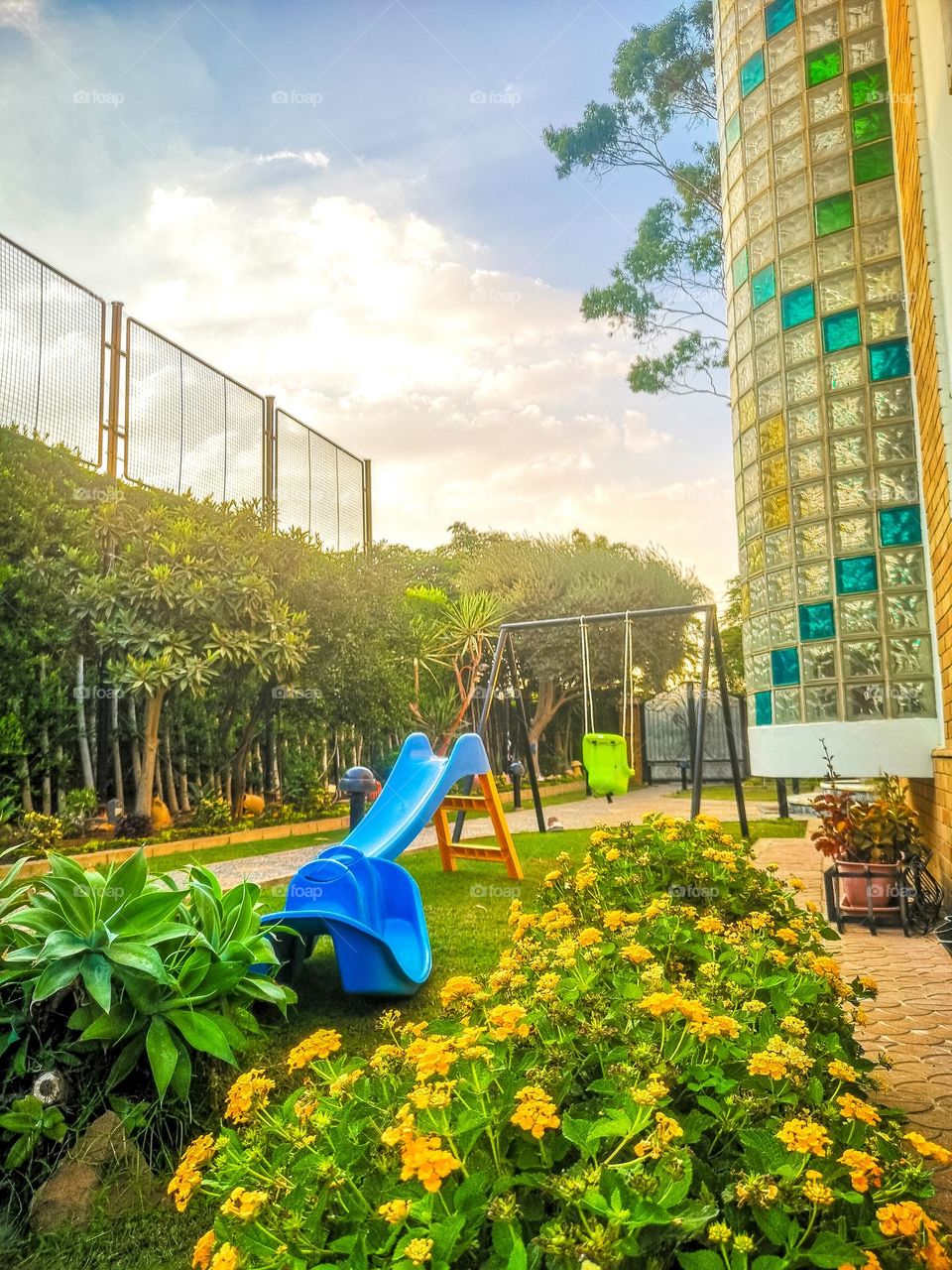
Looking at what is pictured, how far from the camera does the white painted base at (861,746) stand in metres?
3.66

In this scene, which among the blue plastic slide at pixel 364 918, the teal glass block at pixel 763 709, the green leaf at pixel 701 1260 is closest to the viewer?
the green leaf at pixel 701 1260

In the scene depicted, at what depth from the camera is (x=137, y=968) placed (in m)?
1.73

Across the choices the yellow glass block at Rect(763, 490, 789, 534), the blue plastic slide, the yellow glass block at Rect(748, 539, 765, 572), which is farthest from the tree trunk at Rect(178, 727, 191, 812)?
the yellow glass block at Rect(763, 490, 789, 534)

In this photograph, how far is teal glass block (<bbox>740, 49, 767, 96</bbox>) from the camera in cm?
444

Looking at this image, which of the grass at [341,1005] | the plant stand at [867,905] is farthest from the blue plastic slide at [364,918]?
the plant stand at [867,905]

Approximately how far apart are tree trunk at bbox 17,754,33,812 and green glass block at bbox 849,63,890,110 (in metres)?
6.72

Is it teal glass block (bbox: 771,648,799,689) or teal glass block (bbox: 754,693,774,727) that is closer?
teal glass block (bbox: 771,648,799,689)

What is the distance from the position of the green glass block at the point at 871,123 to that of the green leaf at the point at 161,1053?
4805 millimetres

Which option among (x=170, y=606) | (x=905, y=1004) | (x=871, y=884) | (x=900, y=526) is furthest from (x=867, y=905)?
(x=170, y=606)

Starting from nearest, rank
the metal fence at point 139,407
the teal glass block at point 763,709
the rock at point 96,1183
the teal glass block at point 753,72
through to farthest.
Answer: the rock at point 96,1183 → the teal glass block at point 763,709 → the teal glass block at point 753,72 → the metal fence at point 139,407

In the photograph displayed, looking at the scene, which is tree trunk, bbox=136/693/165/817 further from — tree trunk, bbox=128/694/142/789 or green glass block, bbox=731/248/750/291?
green glass block, bbox=731/248/750/291

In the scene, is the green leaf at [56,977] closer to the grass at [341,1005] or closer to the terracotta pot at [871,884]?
Result: the grass at [341,1005]

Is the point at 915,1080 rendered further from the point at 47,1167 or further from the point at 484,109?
the point at 484,109

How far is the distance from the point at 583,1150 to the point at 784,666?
12.0 feet
